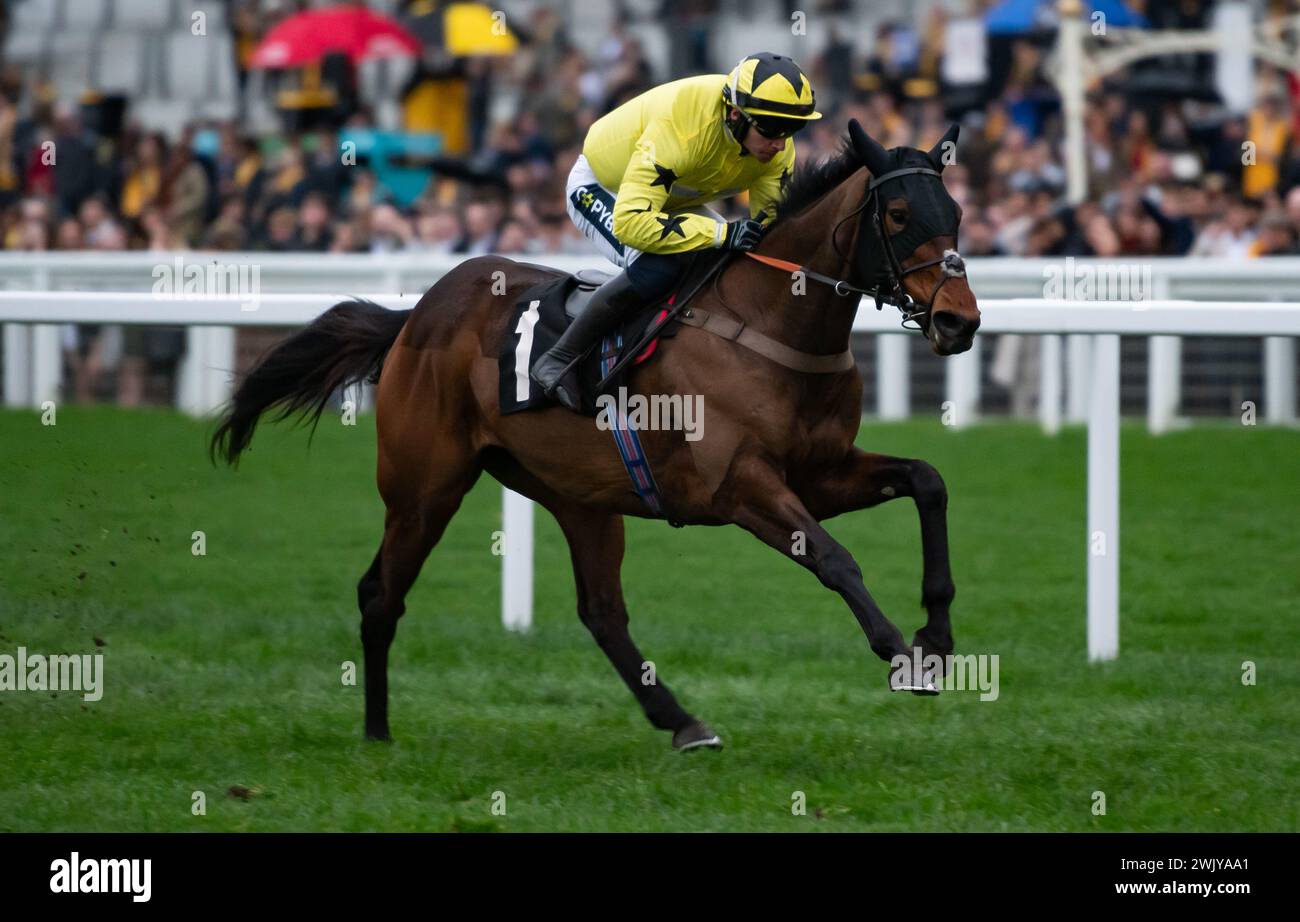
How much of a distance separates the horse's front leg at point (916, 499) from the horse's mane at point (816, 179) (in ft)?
2.34

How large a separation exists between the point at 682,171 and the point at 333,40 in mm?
13142

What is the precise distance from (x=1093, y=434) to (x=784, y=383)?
6.40 feet

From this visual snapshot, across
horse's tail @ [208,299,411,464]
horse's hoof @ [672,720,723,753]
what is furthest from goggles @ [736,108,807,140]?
horse's hoof @ [672,720,723,753]

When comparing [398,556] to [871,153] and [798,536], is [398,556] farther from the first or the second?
[871,153]

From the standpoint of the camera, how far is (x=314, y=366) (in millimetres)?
6570

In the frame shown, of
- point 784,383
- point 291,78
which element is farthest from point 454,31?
point 784,383

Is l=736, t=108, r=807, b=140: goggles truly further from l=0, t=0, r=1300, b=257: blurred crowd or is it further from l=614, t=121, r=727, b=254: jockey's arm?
l=0, t=0, r=1300, b=257: blurred crowd

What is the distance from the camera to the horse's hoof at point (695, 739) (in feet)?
19.2

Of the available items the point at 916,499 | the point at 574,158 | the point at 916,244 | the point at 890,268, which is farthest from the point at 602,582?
the point at 574,158

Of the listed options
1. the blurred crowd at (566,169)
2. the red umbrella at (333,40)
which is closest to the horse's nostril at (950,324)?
the blurred crowd at (566,169)

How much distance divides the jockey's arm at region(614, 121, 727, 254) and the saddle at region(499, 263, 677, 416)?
9.3 inches

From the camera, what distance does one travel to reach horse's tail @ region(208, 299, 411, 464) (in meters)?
6.51

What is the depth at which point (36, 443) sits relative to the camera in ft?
28.2
